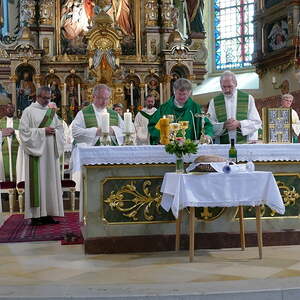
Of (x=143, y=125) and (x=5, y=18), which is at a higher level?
(x=5, y=18)

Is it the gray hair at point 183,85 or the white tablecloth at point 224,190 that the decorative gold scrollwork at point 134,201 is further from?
the gray hair at point 183,85

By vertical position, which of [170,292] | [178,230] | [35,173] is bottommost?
[170,292]

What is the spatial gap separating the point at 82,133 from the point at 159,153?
1475 mm

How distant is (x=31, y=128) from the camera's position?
8.64 metres

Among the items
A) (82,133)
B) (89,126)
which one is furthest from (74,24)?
(82,133)

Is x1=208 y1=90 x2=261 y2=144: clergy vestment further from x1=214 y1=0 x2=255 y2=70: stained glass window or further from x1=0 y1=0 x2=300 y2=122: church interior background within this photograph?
x1=214 y1=0 x2=255 y2=70: stained glass window

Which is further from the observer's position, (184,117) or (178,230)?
(184,117)

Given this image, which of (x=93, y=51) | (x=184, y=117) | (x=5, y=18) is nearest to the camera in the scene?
(x=184, y=117)

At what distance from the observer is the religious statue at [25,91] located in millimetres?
15438

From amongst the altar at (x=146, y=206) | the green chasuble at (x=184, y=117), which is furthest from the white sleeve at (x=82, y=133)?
the altar at (x=146, y=206)

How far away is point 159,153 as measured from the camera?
6.21m

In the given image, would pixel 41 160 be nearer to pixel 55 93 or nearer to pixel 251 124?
pixel 251 124

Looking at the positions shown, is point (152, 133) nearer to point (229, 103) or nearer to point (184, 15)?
point (229, 103)

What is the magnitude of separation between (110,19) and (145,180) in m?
9.54
